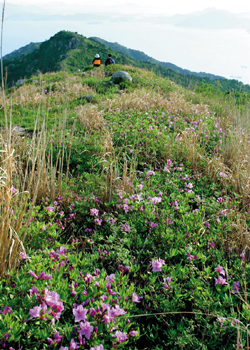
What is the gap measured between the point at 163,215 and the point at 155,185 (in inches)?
26.7

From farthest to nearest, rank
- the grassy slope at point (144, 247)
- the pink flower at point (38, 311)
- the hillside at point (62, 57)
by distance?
the hillside at point (62, 57), the grassy slope at point (144, 247), the pink flower at point (38, 311)

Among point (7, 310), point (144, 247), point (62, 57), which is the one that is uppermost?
point (62, 57)

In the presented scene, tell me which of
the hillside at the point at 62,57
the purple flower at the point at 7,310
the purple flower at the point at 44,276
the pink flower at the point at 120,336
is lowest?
the pink flower at the point at 120,336

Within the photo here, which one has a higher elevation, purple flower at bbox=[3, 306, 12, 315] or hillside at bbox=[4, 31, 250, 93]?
hillside at bbox=[4, 31, 250, 93]

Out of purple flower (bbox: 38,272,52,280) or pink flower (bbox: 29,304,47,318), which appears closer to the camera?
pink flower (bbox: 29,304,47,318)

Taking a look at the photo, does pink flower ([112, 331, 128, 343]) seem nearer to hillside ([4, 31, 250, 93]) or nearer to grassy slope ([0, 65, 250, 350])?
grassy slope ([0, 65, 250, 350])

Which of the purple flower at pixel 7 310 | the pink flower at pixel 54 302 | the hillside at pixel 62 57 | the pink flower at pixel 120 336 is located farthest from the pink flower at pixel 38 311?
the hillside at pixel 62 57

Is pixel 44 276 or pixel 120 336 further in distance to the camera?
pixel 44 276

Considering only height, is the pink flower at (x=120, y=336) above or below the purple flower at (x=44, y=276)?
below

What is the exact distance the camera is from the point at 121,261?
2.15m

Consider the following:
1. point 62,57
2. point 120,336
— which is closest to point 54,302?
point 120,336

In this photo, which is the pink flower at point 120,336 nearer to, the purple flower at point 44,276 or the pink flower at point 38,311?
the pink flower at point 38,311

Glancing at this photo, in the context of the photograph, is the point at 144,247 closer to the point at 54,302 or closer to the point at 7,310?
the point at 54,302

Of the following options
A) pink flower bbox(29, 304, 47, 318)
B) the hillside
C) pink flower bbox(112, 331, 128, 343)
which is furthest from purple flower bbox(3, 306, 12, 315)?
the hillside
